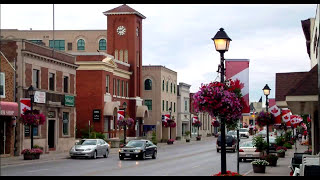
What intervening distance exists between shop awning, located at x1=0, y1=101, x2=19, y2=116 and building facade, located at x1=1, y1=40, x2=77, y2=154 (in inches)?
34.0

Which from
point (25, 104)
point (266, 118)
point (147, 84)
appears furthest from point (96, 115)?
point (266, 118)

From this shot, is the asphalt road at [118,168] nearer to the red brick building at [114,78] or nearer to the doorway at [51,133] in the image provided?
the doorway at [51,133]

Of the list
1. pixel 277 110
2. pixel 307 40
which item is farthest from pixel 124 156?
pixel 307 40

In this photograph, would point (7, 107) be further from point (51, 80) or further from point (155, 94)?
point (155, 94)

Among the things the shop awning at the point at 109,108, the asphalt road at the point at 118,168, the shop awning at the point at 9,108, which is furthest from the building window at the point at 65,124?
the asphalt road at the point at 118,168

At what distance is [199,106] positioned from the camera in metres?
16.9

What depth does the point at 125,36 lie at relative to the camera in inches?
2913

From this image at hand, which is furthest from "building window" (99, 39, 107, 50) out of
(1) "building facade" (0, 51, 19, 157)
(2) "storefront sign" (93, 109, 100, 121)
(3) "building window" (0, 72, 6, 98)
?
(3) "building window" (0, 72, 6, 98)

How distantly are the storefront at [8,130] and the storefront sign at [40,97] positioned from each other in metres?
2.94

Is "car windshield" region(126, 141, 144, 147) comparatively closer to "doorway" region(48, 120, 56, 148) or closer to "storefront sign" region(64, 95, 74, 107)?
"doorway" region(48, 120, 56, 148)

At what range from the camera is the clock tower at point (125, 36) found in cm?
7362

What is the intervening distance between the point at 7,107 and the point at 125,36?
3679cm

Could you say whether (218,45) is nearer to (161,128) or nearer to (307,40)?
(307,40)

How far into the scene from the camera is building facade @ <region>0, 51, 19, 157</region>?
3947cm
